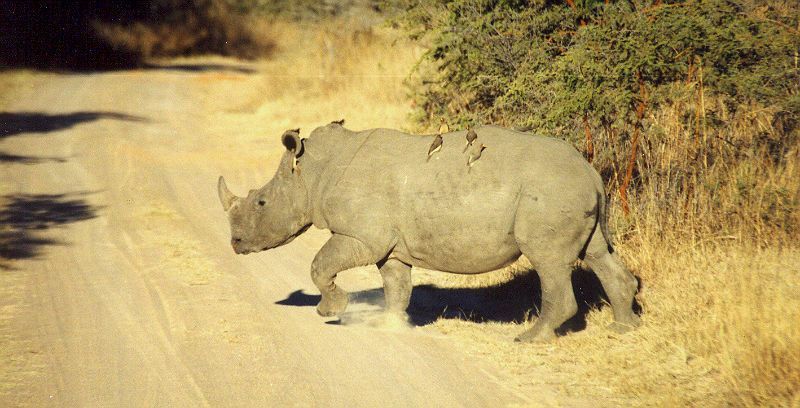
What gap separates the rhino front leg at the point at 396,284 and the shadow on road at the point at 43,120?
13005mm

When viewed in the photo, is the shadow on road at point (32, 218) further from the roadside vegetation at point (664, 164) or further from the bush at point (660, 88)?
the bush at point (660, 88)

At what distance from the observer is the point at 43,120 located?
20.2m

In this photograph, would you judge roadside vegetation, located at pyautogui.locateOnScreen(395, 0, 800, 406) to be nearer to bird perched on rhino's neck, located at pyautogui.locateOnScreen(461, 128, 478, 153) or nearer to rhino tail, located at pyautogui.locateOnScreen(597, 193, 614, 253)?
rhino tail, located at pyautogui.locateOnScreen(597, 193, 614, 253)

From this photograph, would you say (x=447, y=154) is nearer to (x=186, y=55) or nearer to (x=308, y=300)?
(x=308, y=300)

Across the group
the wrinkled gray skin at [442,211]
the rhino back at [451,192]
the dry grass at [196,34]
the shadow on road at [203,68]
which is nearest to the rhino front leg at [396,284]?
the wrinkled gray skin at [442,211]

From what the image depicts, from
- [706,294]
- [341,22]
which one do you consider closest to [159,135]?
[341,22]

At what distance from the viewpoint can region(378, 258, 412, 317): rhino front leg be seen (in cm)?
769

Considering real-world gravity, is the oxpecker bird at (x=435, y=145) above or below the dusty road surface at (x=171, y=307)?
above

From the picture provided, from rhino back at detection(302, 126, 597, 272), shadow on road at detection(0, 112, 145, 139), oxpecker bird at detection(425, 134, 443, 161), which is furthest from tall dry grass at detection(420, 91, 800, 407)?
shadow on road at detection(0, 112, 145, 139)

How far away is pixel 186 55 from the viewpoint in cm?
3691

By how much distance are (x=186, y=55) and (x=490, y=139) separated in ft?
104

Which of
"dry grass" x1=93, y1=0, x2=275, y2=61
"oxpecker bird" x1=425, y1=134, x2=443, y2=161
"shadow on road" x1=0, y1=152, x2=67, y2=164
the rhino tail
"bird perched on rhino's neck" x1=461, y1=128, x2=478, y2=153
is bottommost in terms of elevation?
"dry grass" x1=93, y1=0, x2=275, y2=61

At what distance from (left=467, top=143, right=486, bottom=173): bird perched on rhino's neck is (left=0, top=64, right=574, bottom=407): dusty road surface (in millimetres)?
1521

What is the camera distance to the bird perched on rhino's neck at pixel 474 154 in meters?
7.02
